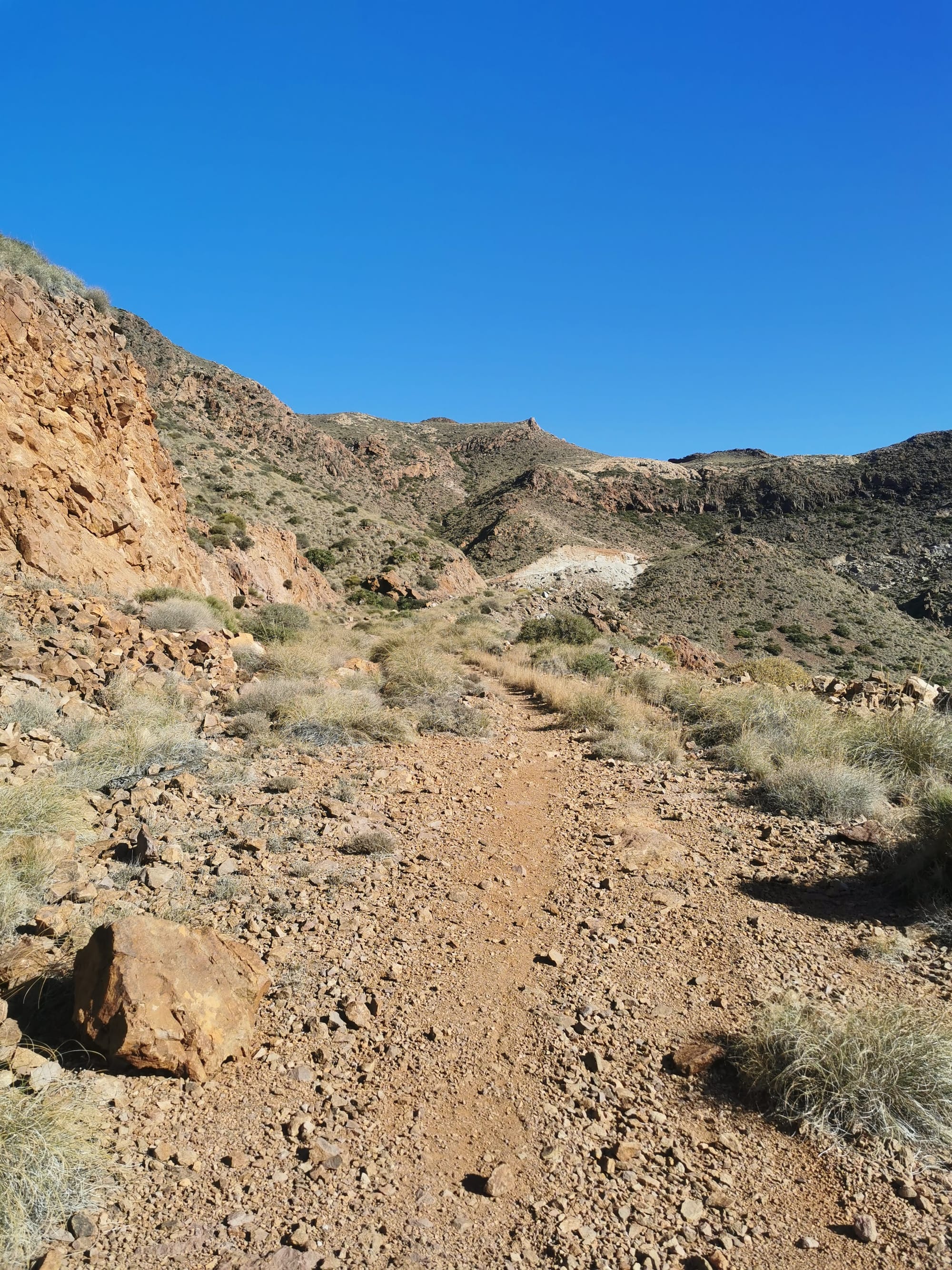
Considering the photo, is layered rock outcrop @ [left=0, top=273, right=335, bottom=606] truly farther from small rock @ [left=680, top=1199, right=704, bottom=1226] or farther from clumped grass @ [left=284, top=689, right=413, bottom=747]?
small rock @ [left=680, top=1199, right=704, bottom=1226]

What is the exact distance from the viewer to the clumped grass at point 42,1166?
2.27 metres

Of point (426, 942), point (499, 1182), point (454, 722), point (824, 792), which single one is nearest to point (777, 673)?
point (454, 722)

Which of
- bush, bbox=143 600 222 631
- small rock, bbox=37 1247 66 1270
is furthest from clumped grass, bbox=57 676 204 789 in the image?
small rock, bbox=37 1247 66 1270

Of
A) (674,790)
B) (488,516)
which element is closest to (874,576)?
(488,516)

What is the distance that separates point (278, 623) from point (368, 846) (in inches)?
546

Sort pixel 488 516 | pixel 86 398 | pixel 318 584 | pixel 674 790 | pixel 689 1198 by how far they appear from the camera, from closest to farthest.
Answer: pixel 689 1198
pixel 674 790
pixel 86 398
pixel 318 584
pixel 488 516

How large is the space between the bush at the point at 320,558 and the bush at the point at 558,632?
15.2 metres

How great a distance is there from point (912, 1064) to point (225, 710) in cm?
789

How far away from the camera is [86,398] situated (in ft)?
44.1

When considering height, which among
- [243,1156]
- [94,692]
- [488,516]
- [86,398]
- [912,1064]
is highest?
[488,516]

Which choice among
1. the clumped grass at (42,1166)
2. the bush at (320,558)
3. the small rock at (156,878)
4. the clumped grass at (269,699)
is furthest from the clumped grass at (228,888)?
the bush at (320,558)

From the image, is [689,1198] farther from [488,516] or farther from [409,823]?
[488,516]

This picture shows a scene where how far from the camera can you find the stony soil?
244 centimetres

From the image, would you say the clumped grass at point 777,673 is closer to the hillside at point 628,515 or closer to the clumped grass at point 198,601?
the clumped grass at point 198,601
